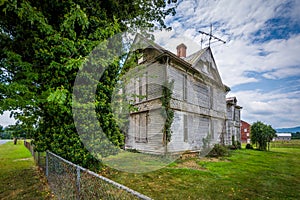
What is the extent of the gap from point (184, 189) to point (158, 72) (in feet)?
26.6

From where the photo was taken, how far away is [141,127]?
12484 millimetres

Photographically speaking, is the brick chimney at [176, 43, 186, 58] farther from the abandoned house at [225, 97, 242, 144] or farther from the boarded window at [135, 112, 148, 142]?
the abandoned house at [225, 97, 242, 144]

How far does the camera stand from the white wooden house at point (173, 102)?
11.0 m

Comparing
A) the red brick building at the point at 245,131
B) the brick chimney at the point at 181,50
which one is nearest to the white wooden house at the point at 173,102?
the brick chimney at the point at 181,50

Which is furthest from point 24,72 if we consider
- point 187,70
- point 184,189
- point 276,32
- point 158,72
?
point 276,32

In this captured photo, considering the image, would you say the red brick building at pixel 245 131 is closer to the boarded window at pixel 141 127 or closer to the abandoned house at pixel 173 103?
the abandoned house at pixel 173 103

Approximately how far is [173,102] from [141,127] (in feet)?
10.7

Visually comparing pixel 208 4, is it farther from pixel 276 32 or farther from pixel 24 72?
pixel 24 72

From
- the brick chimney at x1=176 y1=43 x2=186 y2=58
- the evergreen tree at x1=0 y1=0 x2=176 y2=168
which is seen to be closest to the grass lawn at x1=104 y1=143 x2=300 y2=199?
the evergreen tree at x1=0 y1=0 x2=176 y2=168

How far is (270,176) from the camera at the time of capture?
7.16 meters

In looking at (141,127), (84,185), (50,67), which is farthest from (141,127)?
(84,185)

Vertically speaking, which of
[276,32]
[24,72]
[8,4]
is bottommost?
[24,72]

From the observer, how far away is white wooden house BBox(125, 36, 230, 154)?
435 inches

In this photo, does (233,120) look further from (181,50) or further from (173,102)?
(173,102)
